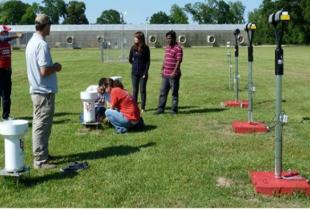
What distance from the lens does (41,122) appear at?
23.1 feet

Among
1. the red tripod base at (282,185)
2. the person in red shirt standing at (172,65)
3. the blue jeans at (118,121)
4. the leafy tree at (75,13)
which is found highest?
the leafy tree at (75,13)

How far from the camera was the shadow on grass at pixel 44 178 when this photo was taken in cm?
629

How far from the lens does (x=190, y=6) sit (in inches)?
5281

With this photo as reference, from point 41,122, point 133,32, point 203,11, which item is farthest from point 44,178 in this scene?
point 203,11

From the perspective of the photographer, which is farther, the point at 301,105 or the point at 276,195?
the point at 301,105

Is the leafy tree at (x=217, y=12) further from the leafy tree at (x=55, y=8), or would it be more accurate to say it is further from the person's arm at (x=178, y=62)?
the person's arm at (x=178, y=62)

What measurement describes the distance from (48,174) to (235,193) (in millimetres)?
2352

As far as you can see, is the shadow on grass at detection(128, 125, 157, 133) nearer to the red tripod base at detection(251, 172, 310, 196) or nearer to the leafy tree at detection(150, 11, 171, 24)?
the red tripod base at detection(251, 172, 310, 196)

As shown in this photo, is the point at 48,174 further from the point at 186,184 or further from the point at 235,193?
the point at 235,193

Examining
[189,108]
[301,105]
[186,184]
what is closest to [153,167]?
[186,184]

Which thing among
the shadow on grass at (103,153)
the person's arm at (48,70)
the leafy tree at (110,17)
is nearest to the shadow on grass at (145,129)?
the shadow on grass at (103,153)

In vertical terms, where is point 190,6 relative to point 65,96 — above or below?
above

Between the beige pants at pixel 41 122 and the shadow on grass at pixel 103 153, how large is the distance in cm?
40

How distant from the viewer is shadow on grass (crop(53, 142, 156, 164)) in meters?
7.63
